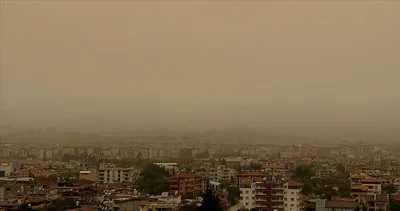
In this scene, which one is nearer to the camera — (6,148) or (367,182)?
(367,182)

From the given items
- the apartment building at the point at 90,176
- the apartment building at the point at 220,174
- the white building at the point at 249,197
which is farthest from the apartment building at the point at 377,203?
the apartment building at the point at 90,176

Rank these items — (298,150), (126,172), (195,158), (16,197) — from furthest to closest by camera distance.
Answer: (298,150), (195,158), (126,172), (16,197)

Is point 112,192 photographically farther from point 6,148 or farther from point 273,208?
point 6,148

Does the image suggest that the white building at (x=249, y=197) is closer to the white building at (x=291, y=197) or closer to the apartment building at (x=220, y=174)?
the white building at (x=291, y=197)

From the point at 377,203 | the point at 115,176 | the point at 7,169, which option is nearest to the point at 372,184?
the point at 377,203

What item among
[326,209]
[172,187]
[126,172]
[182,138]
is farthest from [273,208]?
[182,138]

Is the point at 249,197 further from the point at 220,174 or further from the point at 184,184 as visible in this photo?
the point at 220,174
